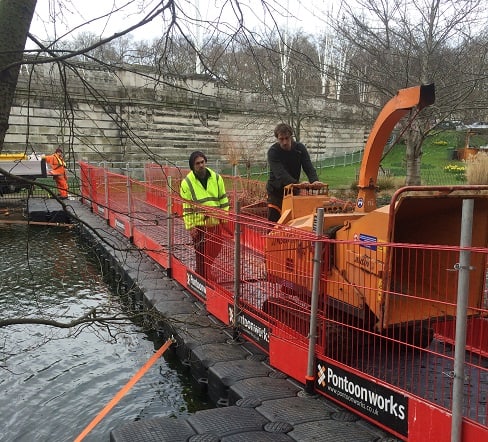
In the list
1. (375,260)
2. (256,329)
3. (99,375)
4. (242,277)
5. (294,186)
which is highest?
(294,186)

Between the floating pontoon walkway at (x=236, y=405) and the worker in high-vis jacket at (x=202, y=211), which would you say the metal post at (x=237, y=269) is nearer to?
the floating pontoon walkway at (x=236, y=405)

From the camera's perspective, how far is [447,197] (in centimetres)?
400

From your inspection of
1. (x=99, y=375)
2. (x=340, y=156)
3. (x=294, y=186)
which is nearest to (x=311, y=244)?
(x=294, y=186)

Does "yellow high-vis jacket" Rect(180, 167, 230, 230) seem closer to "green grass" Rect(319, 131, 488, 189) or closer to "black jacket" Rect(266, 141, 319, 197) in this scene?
"black jacket" Rect(266, 141, 319, 197)

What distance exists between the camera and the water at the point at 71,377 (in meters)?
4.67

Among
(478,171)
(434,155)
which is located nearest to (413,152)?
(478,171)

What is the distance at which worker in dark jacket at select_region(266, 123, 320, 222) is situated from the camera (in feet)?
21.4

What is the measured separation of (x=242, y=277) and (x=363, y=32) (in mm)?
10497

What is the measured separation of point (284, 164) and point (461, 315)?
13.2 ft

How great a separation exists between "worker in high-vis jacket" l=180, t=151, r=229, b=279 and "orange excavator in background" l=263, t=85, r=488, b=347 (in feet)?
5.17

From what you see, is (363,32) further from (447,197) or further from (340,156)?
(340,156)

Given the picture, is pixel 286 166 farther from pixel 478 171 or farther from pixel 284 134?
pixel 478 171

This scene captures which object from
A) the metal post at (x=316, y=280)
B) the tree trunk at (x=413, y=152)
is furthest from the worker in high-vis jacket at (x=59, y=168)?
the tree trunk at (x=413, y=152)

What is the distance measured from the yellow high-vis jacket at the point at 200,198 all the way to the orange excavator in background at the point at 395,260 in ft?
5.81
